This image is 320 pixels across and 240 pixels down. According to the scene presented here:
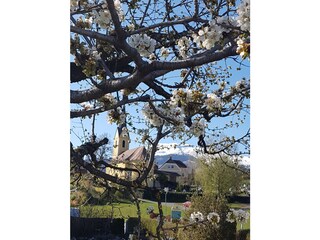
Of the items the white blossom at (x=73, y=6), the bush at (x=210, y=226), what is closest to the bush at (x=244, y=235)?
the bush at (x=210, y=226)

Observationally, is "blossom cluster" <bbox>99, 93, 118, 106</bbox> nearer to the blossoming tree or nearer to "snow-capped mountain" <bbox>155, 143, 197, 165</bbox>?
the blossoming tree

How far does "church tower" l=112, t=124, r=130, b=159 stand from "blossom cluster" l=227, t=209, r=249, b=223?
49 centimetres

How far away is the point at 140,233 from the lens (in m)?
1.95

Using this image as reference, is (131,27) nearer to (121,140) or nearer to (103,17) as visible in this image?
(103,17)

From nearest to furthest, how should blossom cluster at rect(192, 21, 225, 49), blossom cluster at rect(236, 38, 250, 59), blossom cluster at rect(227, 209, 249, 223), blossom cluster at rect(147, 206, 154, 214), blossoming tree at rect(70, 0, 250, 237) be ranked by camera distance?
blossom cluster at rect(236, 38, 250, 59), blossom cluster at rect(192, 21, 225, 49), blossoming tree at rect(70, 0, 250, 237), blossom cluster at rect(227, 209, 249, 223), blossom cluster at rect(147, 206, 154, 214)

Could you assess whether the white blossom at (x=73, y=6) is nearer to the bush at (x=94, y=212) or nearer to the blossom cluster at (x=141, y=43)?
the blossom cluster at (x=141, y=43)

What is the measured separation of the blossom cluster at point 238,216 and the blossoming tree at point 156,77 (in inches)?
8.9

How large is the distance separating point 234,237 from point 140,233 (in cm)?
37

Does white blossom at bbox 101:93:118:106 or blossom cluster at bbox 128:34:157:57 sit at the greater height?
blossom cluster at bbox 128:34:157:57

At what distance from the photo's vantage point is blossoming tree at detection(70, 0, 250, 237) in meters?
1.66

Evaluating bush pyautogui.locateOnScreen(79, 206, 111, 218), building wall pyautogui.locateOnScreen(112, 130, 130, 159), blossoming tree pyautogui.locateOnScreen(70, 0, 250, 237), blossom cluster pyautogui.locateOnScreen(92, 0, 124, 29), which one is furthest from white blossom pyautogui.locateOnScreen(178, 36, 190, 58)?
bush pyautogui.locateOnScreen(79, 206, 111, 218)
